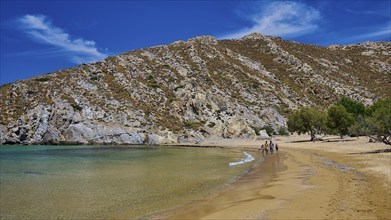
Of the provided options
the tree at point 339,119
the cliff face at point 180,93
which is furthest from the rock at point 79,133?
the tree at point 339,119

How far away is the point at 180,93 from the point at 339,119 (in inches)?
2518

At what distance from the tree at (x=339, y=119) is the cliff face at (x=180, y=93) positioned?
30656mm

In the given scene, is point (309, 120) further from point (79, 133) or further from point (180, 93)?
point (79, 133)

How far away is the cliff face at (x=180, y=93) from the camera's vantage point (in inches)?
4067

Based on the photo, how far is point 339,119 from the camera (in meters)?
72.0

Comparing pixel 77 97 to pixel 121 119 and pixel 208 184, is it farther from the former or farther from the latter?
pixel 208 184

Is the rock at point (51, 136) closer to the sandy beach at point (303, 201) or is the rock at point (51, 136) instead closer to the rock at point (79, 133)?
the rock at point (79, 133)

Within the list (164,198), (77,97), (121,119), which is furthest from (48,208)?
(77,97)

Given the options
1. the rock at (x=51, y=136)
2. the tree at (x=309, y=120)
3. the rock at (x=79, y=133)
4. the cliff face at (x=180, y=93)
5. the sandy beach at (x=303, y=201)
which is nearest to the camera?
the sandy beach at (x=303, y=201)

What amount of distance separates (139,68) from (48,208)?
406ft

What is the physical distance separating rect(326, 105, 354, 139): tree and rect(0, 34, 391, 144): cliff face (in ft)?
101

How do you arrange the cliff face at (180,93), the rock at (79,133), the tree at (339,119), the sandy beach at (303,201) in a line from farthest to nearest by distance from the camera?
the cliff face at (180,93)
the rock at (79,133)
the tree at (339,119)
the sandy beach at (303,201)

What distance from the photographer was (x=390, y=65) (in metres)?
168

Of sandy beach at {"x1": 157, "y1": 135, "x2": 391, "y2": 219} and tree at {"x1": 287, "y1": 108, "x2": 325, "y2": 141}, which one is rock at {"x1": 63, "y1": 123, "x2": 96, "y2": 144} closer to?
tree at {"x1": 287, "y1": 108, "x2": 325, "y2": 141}
